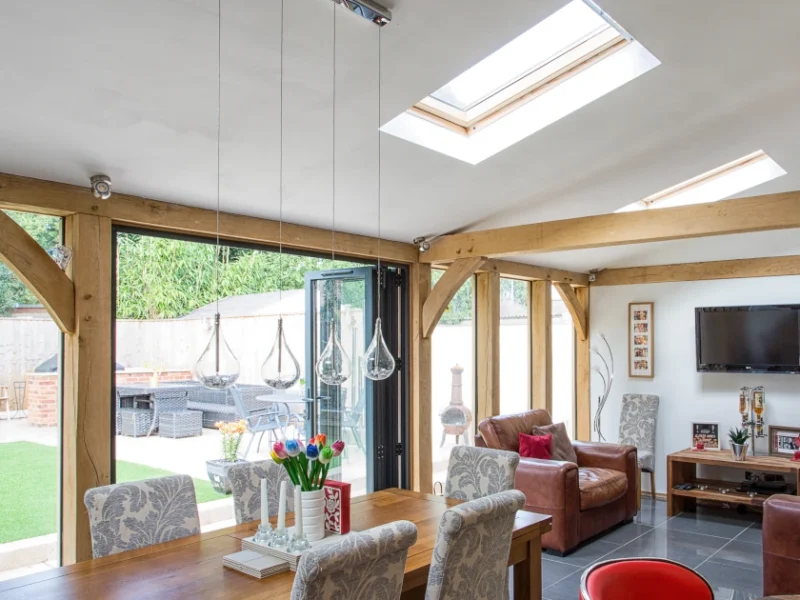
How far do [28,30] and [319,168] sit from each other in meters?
1.72

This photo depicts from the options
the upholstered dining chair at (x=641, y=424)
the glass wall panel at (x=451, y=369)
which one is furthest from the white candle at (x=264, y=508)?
the upholstered dining chair at (x=641, y=424)

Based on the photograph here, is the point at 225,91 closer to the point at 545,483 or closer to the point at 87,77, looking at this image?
the point at 87,77

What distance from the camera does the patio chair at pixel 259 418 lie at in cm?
542

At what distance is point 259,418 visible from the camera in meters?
5.61

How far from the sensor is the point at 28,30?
234 cm

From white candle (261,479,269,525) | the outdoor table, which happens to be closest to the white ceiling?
the outdoor table

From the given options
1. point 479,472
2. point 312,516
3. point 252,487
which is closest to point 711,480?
point 479,472

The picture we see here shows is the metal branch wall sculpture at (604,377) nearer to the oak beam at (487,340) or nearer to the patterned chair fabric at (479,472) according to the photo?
the oak beam at (487,340)

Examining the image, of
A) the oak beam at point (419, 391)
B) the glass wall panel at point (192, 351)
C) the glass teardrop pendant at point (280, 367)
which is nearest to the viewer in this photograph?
the glass teardrop pendant at point (280, 367)

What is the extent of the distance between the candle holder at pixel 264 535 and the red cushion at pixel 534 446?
10.3 feet

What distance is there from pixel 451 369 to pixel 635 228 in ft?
7.72

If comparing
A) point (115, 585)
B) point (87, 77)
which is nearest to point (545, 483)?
point (115, 585)

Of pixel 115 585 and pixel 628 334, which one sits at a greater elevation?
pixel 628 334

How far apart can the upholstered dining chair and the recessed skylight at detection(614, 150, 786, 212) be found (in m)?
2.14
